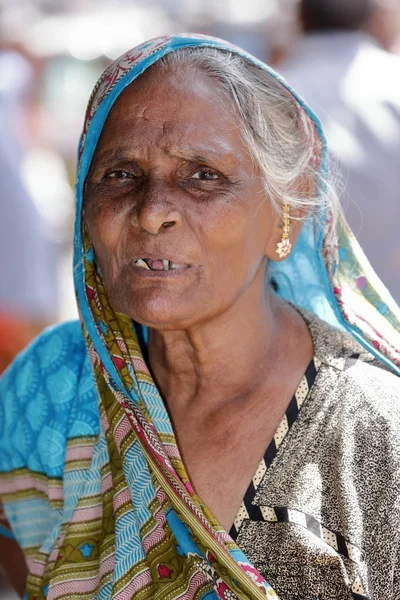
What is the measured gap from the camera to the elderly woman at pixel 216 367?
1893mm

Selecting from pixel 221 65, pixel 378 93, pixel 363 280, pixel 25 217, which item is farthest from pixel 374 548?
pixel 25 217

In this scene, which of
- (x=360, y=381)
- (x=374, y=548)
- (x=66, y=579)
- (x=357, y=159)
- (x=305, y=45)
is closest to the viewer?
(x=374, y=548)

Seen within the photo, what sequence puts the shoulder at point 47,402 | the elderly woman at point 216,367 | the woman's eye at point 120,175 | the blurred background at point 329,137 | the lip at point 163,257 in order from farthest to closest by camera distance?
the blurred background at point 329,137 < the shoulder at point 47,402 < the woman's eye at point 120,175 < the lip at point 163,257 < the elderly woman at point 216,367

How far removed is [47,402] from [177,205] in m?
0.74

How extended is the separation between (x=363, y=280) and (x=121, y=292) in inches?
23.8

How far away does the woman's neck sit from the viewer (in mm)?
2199

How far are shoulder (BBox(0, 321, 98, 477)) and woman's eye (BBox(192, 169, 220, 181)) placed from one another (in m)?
0.67

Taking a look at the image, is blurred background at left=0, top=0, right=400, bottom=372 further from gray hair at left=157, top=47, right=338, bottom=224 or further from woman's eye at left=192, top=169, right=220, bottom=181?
woman's eye at left=192, top=169, right=220, bottom=181

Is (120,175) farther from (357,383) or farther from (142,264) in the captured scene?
(357,383)

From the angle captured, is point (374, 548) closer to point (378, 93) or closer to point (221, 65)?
point (221, 65)

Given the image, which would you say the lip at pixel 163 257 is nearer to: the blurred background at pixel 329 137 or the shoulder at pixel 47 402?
the shoulder at pixel 47 402

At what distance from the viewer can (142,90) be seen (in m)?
2.11

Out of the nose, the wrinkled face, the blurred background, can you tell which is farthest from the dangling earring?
the blurred background

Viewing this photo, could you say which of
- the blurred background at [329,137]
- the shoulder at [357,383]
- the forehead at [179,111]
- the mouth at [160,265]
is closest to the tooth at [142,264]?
the mouth at [160,265]
